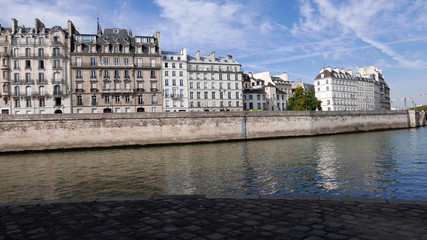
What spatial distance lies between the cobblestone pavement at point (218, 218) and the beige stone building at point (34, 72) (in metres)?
49.7

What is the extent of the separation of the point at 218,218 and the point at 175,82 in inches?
2200

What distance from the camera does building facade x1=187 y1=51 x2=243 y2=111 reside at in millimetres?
62656

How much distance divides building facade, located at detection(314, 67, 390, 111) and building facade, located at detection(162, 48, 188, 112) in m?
50.7

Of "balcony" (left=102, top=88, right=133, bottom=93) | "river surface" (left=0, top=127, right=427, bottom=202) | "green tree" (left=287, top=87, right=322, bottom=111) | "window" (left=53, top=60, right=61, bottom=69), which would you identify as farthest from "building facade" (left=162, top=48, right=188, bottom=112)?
"river surface" (left=0, top=127, right=427, bottom=202)

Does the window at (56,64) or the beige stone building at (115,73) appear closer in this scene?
the window at (56,64)

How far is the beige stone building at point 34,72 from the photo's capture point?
4984cm

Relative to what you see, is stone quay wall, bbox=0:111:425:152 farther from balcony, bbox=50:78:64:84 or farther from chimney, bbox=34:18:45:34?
chimney, bbox=34:18:45:34

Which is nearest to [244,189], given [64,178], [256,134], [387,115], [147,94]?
[64,178]

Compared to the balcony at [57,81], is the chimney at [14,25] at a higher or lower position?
higher

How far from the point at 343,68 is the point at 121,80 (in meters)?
78.4

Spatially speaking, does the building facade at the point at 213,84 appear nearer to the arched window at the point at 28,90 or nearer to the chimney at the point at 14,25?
the arched window at the point at 28,90

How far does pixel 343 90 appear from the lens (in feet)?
310

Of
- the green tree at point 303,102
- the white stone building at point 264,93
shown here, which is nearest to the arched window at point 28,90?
the white stone building at point 264,93

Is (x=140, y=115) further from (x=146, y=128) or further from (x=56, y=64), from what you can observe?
(x=56, y=64)
